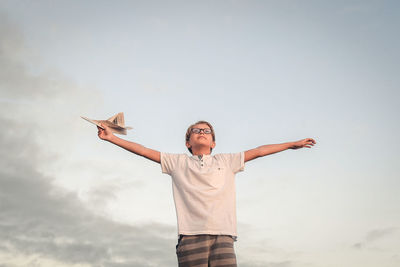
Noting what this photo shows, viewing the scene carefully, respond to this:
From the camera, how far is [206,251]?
589cm

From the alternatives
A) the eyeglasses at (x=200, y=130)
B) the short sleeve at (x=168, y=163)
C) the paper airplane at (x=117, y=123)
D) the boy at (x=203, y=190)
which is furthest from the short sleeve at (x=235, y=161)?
the paper airplane at (x=117, y=123)

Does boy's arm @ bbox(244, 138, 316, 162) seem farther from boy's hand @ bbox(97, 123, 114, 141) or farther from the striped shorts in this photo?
boy's hand @ bbox(97, 123, 114, 141)

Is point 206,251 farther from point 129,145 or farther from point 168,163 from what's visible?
point 129,145

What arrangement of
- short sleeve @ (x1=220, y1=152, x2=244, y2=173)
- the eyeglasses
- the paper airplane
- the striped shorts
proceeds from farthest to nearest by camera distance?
the eyeglasses → short sleeve @ (x1=220, y1=152, x2=244, y2=173) → the paper airplane → the striped shorts

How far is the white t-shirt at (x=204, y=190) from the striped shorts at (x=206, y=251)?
0.10 m

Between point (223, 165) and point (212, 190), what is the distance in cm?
53

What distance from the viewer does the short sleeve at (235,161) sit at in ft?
22.1

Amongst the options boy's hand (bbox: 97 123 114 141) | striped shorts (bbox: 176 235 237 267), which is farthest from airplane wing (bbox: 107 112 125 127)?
striped shorts (bbox: 176 235 237 267)

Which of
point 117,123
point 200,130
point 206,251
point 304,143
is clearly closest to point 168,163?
point 200,130

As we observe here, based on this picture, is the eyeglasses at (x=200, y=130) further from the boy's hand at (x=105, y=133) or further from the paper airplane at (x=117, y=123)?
the boy's hand at (x=105, y=133)

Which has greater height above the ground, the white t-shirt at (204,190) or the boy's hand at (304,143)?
the boy's hand at (304,143)

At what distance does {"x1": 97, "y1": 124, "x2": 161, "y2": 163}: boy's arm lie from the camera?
21.4 feet

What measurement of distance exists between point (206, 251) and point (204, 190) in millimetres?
887

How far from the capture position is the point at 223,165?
665 cm
